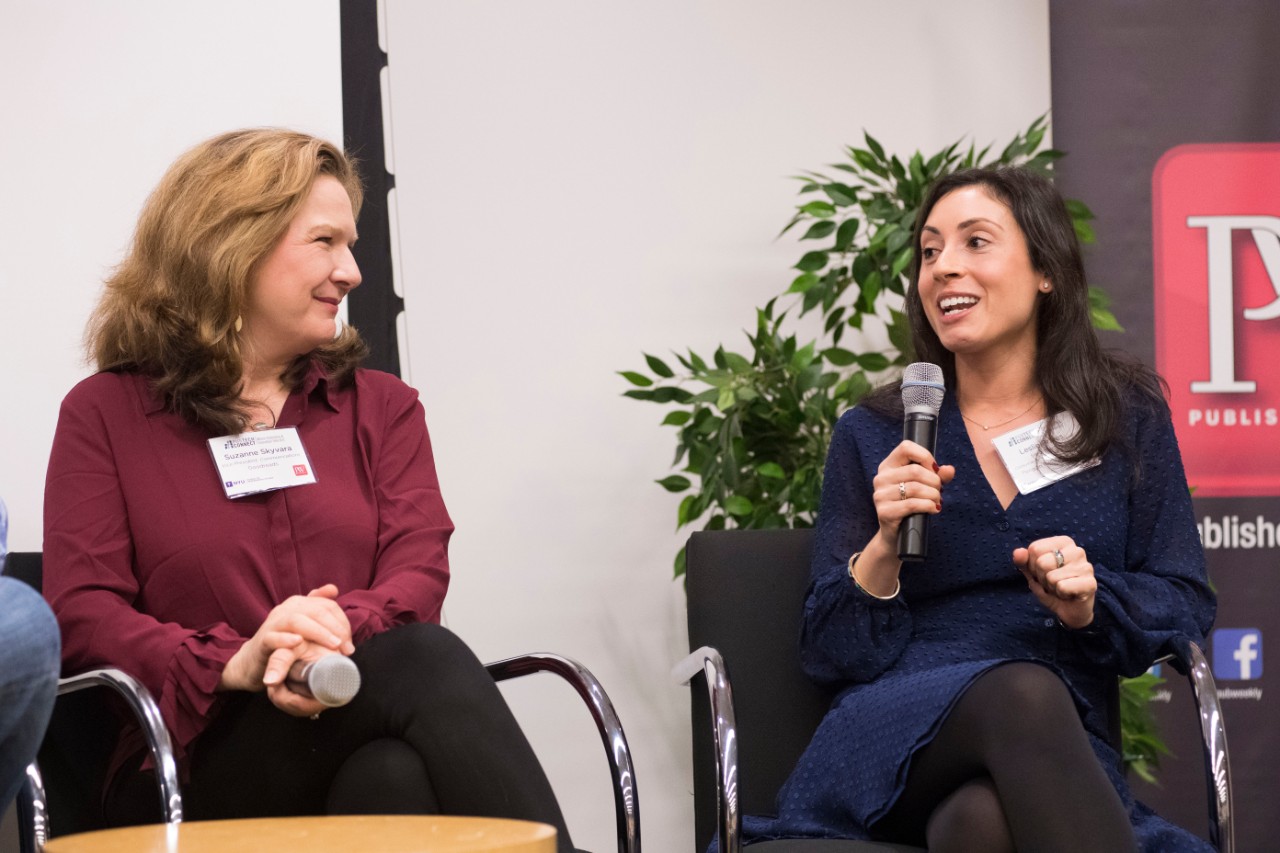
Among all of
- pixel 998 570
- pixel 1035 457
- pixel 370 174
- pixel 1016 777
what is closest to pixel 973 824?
pixel 1016 777

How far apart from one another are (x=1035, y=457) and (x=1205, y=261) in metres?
1.40

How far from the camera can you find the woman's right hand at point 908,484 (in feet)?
6.01

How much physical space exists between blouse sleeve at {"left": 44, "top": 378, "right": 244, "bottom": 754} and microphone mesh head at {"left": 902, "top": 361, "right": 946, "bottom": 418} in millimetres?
1003

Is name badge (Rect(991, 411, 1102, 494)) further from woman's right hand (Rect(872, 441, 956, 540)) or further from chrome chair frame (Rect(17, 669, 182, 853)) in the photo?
chrome chair frame (Rect(17, 669, 182, 853))

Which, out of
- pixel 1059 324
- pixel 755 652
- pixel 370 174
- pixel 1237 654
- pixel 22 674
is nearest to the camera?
pixel 22 674

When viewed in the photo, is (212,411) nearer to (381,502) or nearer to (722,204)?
(381,502)

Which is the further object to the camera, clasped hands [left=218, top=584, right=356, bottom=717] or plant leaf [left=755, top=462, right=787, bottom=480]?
plant leaf [left=755, top=462, right=787, bottom=480]

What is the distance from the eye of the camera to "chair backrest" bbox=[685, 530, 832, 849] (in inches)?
83.4

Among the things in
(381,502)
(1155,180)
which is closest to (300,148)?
(381,502)

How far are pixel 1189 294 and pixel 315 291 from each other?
85.2 inches

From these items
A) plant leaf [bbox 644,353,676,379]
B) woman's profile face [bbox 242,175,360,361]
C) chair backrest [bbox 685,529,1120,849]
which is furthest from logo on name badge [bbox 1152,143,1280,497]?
woman's profile face [bbox 242,175,360,361]

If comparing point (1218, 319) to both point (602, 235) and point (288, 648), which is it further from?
point (288, 648)

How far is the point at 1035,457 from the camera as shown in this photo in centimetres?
215

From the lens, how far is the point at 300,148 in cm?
211
